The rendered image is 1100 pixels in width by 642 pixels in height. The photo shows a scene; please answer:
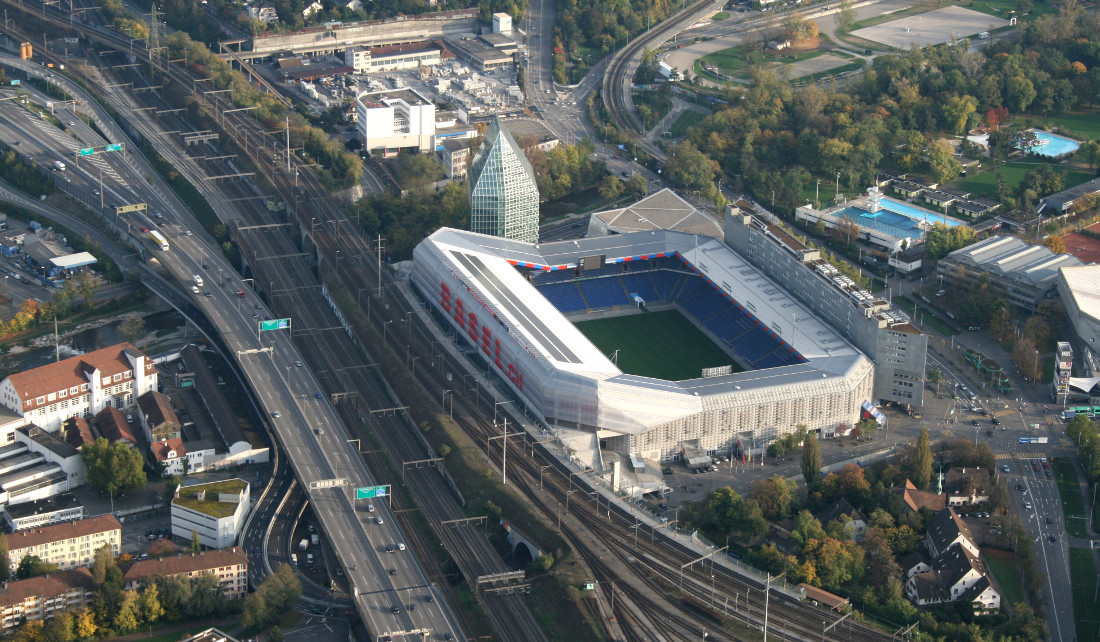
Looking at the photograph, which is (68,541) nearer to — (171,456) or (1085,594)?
(171,456)

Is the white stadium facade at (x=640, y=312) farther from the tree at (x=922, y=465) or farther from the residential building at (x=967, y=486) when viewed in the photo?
the residential building at (x=967, y=486)

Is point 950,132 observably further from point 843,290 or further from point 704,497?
point 704,497

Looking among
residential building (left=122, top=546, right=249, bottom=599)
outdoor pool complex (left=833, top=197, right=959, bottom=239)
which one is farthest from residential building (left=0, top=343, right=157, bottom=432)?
outdoor pool complex (left=833, top=197, right=959, bottom=239)

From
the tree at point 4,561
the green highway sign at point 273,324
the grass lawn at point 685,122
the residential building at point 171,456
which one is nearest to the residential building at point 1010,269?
the grass lawn at point 685,122

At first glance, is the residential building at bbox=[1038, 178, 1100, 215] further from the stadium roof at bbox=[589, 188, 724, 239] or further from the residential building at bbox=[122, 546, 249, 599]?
the residential building at bbox=[122, 546, 249, 599]

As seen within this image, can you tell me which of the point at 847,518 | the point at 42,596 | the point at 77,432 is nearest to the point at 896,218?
the point at 847,518

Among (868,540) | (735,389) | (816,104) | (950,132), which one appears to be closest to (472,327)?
(735,389)
